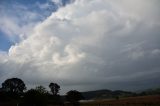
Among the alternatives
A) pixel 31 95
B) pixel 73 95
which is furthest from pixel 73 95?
pixel 31 95

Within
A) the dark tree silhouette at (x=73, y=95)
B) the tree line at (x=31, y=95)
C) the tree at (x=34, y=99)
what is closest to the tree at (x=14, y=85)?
the tree line at (x=31, y=95)

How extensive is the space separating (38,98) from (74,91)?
1478 inches

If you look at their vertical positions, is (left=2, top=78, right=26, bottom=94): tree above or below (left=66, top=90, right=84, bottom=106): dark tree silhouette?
above

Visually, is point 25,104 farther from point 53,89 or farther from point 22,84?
point 53,89

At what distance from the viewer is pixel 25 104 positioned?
193 ft

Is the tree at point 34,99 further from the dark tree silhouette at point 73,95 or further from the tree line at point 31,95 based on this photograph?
the dark tree silhouette at point 73,95

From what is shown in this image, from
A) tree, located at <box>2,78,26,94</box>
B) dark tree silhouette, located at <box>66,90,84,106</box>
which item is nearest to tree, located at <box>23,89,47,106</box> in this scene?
dark tree silhouette, located at <box>66,90,84,106</box>

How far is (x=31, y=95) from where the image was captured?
57.6 metres

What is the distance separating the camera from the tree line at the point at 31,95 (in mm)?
57406

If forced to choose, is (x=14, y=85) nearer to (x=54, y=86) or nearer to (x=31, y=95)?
(x=54, y=86)

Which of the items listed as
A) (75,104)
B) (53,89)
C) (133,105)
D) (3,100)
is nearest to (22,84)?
(53,89)

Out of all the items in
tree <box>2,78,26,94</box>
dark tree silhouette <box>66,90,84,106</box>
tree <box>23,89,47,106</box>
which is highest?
tree <box>2,78,26,94</box>

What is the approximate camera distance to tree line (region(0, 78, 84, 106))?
57406mm

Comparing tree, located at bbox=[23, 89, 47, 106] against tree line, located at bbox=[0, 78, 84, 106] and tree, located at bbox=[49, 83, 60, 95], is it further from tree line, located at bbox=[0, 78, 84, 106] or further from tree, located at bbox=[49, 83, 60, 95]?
tree, located at bbox=[49, 83, 60, 95]
